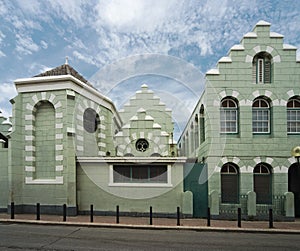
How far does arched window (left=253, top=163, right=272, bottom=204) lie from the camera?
1520 centimetres

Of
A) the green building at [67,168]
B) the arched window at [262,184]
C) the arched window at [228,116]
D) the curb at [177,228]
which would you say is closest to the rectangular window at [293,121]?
the arched window at [262,184]

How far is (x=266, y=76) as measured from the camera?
621 inches

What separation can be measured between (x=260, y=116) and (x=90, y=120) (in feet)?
33.7

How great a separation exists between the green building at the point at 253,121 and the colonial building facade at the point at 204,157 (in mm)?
53

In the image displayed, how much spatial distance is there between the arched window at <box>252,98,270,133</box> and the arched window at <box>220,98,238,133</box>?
991 millimetres

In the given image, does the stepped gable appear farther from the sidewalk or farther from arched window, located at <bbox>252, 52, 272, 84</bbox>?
arched window, located at <bbox>252, 52, 272, 84</bbox>

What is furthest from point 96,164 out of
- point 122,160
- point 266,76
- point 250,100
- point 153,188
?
point 266,76

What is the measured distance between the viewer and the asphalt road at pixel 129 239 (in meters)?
9.23

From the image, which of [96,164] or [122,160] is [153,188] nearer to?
[122,160]

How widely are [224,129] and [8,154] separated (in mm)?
12211

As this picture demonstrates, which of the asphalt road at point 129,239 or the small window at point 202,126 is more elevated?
the small window at point 202,126

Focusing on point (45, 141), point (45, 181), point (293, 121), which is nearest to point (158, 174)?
point (45, 181)

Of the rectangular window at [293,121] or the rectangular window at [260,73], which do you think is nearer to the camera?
Answer: the rectangular window at [293,121]

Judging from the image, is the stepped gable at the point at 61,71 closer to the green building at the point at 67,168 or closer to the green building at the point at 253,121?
the green building at the point at 67,168
